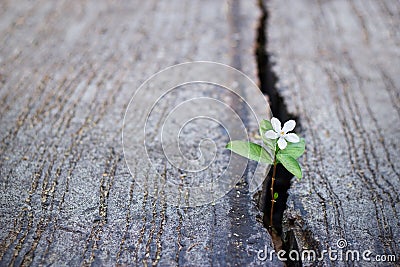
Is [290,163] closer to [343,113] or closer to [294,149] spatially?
[294,149]

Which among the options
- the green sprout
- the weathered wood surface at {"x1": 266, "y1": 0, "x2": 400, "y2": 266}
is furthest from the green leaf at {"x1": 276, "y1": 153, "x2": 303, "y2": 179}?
the weathered wood surface at {"x1": 266, "y1": 0, "x2": 400, "y2": 266}

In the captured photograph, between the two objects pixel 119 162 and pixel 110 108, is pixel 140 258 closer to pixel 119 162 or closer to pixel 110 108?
pixel 119 162
